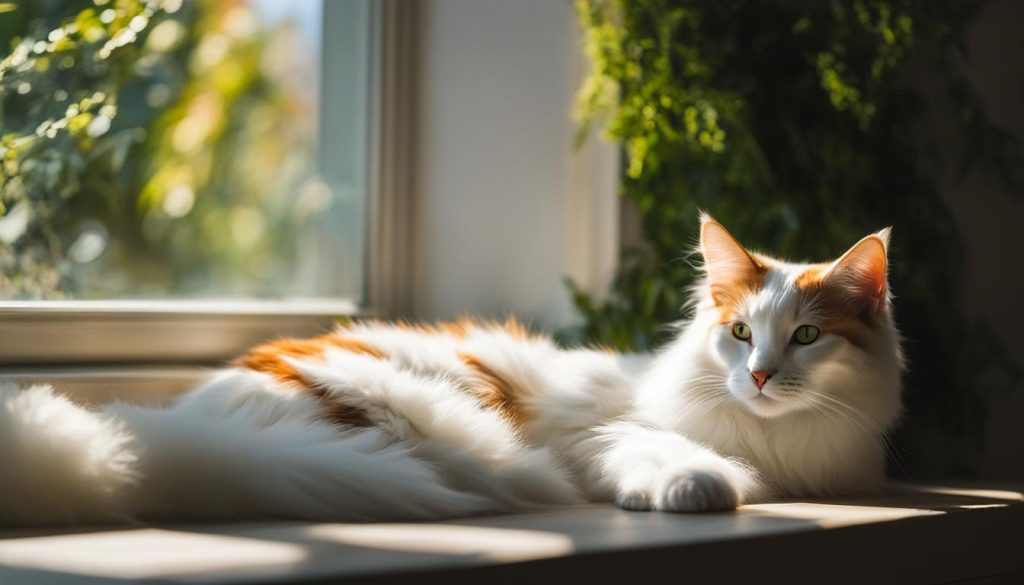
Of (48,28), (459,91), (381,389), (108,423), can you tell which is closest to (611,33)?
(459,91)

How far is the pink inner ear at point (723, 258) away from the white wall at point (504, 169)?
597 mm

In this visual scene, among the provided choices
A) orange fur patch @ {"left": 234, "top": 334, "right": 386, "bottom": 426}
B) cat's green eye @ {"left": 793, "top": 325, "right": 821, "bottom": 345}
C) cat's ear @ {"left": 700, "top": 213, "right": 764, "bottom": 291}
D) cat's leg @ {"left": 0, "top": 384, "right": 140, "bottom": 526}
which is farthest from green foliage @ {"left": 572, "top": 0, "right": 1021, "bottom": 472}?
cat's leg @ {"left": 0, "top": 384, "right": 140, "bottom": 526}

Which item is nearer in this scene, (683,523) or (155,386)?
(683,523)

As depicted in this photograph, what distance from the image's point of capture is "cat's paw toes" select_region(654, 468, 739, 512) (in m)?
1.21

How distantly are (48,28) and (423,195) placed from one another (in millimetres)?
792

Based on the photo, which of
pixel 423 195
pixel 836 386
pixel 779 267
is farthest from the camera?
pixel 423 195

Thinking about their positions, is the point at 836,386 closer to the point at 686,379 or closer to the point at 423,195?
the point at 686,379

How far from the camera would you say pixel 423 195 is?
2.22 metres

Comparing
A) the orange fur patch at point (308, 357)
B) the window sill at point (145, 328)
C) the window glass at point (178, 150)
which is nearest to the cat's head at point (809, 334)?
the orange fur patch at point (308, 357)

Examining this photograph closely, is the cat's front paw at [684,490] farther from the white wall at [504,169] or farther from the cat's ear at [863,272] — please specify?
the white wall at [504,169]

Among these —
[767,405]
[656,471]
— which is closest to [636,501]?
[656,471]

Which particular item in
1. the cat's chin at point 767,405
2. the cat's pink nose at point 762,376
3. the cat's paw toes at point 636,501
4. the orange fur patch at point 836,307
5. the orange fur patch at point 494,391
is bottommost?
the cat's paw toes at point 636,501

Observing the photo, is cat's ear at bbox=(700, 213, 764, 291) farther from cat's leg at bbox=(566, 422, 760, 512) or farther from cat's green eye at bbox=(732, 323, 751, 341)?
cat's leg at bbox=(566, 422, 760, 512)

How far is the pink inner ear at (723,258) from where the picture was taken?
143 centimetres
